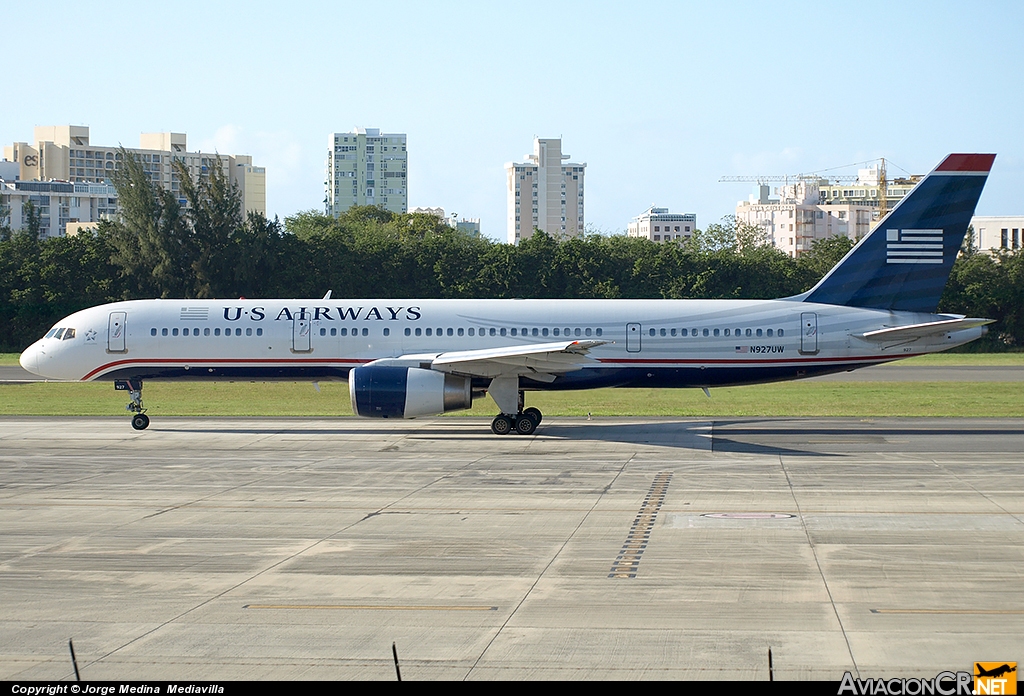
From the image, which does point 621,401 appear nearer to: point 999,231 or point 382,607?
point 382,607

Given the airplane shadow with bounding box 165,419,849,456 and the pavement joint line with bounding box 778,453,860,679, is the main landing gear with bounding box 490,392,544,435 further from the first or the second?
the pavement joint line with bounding box 778,453,860,679

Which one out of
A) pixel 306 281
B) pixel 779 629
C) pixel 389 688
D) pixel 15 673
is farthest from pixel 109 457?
pixel 306 281

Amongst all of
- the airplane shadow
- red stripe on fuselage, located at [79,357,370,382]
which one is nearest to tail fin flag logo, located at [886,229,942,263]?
the airplane shadow

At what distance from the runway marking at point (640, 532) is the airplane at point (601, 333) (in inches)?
340

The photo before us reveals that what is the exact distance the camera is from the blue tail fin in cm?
3120

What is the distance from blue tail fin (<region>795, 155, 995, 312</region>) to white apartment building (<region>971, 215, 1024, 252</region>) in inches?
6997

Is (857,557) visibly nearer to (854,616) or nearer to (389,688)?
(854,616)

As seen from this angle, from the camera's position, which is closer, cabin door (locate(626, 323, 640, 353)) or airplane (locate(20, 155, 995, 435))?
airplane (locate(20, 155, 995, 435))

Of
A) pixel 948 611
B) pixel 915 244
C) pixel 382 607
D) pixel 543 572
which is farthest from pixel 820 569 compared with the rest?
pixel 915 244

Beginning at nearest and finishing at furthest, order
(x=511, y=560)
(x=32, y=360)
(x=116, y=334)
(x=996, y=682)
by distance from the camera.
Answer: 1. (x=996, y=682)
2. (x=511, y=560)
3. (x=116, y=334)
4. (x=32, y=360)

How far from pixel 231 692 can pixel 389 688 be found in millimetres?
1884

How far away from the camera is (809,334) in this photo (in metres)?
31.3

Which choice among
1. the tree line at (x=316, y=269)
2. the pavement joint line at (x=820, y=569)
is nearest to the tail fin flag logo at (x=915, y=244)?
the pavement joint line at (x=820, y=569)

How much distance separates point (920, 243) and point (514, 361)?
501 inches
